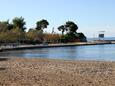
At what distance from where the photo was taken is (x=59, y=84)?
15.5m

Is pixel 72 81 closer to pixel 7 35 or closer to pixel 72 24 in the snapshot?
pixel 7 35

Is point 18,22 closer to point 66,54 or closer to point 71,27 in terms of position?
point 71,27

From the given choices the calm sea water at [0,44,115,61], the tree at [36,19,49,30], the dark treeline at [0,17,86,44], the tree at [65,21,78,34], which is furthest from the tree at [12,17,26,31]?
the calm sea water at [0,44,115,61]

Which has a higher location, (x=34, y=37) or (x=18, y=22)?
(x=18, y=22)

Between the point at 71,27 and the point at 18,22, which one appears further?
the point at 71,27

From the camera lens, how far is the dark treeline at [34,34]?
365 ft

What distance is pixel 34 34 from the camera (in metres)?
132

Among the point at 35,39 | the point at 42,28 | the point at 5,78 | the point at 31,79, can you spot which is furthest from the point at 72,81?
the point at 42,28

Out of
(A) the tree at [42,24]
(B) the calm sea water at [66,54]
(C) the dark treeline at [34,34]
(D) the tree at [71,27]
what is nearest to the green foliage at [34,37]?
(C) the dark treeline at [34,34]

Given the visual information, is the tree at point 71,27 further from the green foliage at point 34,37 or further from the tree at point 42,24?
the green foliage at point 34,37

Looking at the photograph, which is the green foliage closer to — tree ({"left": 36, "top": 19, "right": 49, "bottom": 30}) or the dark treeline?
the dark treeline

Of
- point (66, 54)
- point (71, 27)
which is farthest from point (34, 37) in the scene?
point (66, 54)

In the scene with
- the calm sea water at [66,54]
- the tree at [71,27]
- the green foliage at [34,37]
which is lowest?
the calm sea water at [66,54]

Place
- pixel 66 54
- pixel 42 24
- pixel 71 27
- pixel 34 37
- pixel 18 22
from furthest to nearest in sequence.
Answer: pixel 71 27 < pixel 42 24 < pixel 34 37 < pixel 18 22 < pixel 66 54
